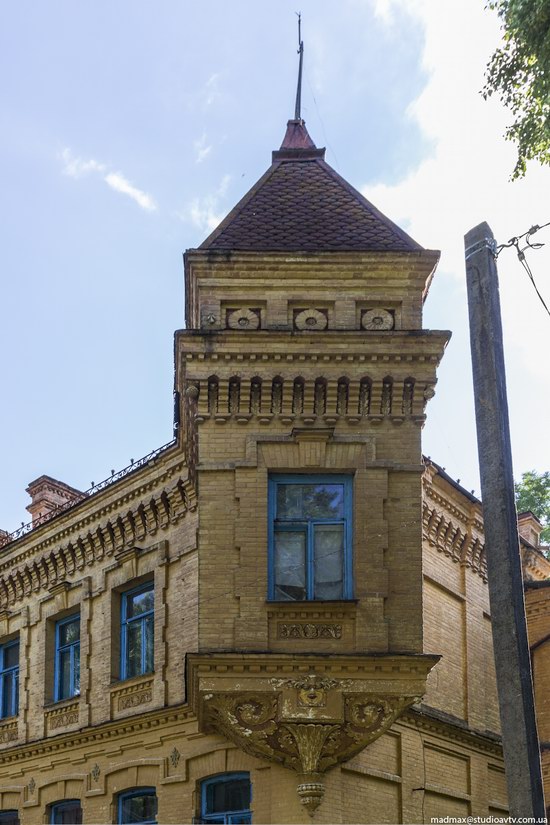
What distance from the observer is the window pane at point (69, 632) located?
24086 millimetres

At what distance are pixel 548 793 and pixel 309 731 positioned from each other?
8.77m

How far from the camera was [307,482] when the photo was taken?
17797 mm

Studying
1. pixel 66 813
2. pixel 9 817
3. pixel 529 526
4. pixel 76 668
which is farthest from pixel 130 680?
pixel 529 526

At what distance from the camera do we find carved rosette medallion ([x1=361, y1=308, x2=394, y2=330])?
59.6 ft

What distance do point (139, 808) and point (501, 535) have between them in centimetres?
1174

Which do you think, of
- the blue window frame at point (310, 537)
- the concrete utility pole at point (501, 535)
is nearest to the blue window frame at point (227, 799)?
the blue window frame at point (310, 537)

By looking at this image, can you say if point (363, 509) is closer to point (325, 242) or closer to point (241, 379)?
point (241, 379)

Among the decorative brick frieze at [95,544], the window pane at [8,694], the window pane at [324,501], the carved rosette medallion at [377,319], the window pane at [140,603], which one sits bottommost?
the window pane at [8,694]

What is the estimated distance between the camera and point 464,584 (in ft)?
73.5

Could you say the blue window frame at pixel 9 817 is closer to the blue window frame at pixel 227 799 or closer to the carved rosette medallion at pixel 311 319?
the blue window frame at pixel 227 799

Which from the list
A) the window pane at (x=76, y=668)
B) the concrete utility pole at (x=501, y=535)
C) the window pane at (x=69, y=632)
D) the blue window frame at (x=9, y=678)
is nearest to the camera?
the concrete utility pole at (x=501, y=535)

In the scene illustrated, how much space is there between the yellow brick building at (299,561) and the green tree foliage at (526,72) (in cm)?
293

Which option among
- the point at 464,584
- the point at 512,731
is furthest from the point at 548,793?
the point at 512,731

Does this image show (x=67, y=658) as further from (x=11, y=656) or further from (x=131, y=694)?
(x=131, y=694)
